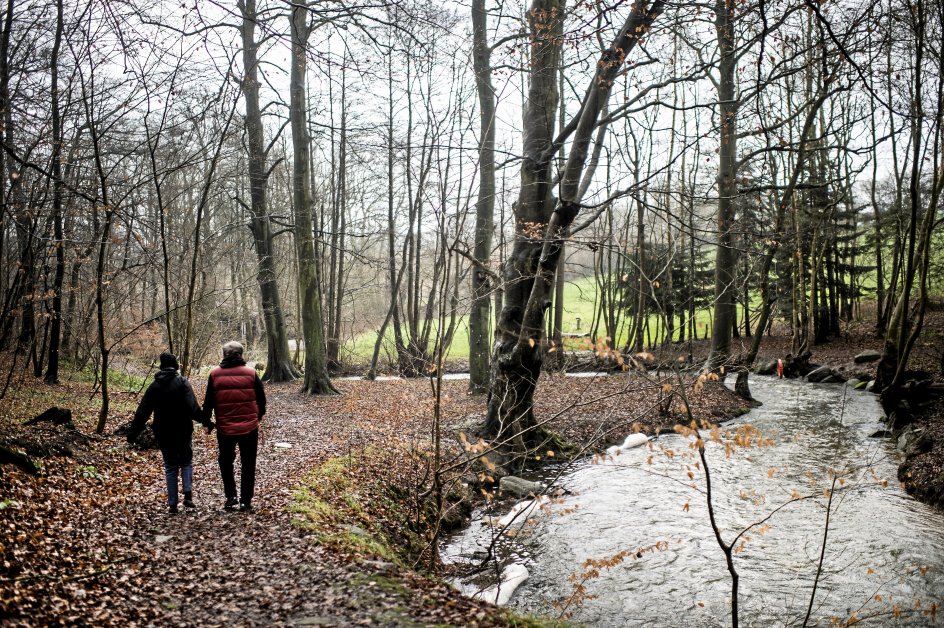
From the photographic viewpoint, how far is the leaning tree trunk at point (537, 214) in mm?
9961

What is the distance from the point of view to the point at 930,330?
21828 mm

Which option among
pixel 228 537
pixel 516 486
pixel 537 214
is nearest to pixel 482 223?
pixel 537 214

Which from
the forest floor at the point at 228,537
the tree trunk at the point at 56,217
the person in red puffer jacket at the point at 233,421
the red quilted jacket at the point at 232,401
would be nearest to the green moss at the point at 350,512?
the forest floor at the point at 228,537

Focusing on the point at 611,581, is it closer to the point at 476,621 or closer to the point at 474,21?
the point at 476,621

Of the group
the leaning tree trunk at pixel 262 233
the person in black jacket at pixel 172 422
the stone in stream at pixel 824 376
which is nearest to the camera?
the person in black jacket at pixel 172 422

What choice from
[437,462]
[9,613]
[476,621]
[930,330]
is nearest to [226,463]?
[437,462]

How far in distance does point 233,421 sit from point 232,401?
0.75 ft

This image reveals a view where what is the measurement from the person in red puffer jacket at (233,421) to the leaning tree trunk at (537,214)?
4146 millimetres

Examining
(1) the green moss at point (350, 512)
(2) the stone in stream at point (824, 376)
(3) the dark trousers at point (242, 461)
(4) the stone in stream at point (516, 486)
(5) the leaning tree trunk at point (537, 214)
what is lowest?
(4) the stone in stream at point (516, 486)

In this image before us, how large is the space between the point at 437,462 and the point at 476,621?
2.11 m

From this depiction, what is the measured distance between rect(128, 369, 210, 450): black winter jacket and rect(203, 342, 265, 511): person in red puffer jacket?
9.7 inches

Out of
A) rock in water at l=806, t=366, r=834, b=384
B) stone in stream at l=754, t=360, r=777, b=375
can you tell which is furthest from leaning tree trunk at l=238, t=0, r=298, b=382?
stone in stream at l=754, t=360, r=777, b=375

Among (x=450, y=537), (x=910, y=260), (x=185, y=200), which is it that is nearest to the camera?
(x=450, y=537)

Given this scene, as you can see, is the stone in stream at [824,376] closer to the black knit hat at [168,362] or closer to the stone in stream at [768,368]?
the stone in stream at [768,368]
